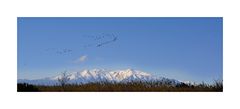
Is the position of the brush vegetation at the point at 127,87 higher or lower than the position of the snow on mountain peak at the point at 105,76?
lower

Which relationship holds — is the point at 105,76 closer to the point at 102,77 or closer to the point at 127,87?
the point at 102,77

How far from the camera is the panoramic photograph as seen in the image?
Result: 832 inches

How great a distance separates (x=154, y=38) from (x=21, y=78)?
5.11ft

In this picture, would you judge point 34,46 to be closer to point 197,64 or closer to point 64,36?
point 64,36

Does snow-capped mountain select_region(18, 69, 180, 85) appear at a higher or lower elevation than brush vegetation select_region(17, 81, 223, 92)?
higher

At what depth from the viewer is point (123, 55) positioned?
2114cm

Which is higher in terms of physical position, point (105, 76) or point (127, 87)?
point (105, 76)

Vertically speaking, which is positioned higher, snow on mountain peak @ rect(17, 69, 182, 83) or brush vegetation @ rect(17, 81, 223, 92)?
→ snow on mountain peak @ rect(17, 69, 182, 83)

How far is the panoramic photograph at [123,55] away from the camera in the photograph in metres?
21.1

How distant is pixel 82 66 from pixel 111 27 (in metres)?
0.54

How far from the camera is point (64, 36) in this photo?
21.2 m

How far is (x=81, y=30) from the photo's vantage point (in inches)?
834

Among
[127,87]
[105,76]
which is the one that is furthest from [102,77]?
[127,87]
